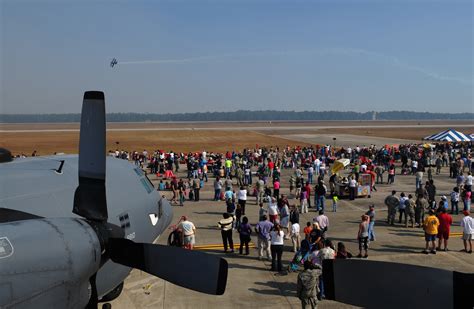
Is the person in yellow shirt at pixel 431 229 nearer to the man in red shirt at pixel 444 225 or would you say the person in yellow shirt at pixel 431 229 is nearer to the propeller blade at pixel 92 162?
the man in red shirt at pixel 444 225

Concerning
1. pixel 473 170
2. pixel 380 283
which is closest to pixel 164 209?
pixel 380 283

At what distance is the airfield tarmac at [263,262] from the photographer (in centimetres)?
1002

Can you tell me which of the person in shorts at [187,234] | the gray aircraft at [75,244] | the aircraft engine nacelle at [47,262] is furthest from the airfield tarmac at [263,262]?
the aircraft engine nacelle at [47,262]

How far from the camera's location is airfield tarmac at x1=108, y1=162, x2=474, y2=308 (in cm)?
1002

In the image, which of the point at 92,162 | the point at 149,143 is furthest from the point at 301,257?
the point at 149,143

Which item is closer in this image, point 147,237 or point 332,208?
point 147,237

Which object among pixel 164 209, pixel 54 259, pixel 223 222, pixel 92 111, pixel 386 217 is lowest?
pixel 386 217

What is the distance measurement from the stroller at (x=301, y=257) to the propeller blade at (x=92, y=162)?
6.47m

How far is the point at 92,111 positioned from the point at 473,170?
101 ft

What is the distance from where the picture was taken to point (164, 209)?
1159cm

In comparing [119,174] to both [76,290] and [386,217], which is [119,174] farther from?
[386,217]

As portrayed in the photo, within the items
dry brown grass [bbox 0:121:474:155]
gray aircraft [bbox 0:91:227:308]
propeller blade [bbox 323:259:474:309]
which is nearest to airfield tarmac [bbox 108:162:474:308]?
propeller blade [bbox 323:259:474:309]

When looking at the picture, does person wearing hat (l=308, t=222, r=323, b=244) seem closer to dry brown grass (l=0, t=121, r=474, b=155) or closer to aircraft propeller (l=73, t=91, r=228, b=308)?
aircraft propeller (l=73, t=91, r=228, b=308)

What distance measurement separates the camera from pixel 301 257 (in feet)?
38.6
